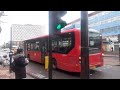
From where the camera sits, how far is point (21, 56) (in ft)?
24.1

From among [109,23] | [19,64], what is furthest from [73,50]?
[109,23]

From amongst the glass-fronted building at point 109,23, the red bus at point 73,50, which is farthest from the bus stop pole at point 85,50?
the glass-fronted building at point 109,23

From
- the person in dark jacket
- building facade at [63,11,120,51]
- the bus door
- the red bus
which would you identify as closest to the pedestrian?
the person in dark jacket

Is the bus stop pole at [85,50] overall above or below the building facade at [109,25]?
below

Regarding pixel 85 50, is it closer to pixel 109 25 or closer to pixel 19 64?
pixel 19 64

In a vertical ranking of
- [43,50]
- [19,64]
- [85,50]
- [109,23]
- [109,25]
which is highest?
[109,23]

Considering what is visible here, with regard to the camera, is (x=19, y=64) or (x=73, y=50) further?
(x=73, y=50)

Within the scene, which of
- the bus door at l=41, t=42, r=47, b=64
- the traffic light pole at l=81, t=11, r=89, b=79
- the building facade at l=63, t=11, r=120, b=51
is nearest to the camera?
the traffic light pole at l=81, t=11, r=89, b=79

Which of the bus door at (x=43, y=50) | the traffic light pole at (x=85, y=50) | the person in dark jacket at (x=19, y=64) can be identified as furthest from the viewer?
the bus door at (x=43, y=50)

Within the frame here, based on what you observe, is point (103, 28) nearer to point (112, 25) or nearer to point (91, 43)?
point (112, 25)

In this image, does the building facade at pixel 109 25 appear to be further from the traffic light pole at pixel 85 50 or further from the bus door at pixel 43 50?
the traffic light pole at pixel 85 50

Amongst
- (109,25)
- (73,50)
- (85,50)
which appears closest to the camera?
(85,50)

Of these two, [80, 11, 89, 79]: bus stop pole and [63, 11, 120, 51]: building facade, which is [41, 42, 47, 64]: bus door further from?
[63, 11, 120, 51]: building facade

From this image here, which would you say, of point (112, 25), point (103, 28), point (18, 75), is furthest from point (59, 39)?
point (103, 28)
